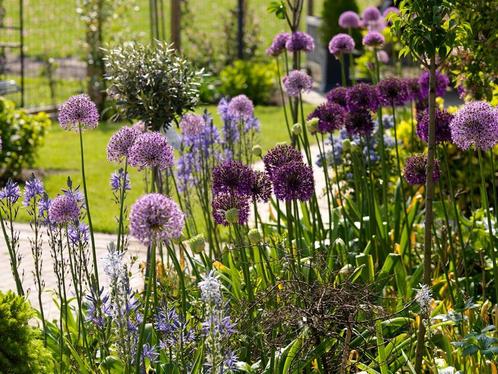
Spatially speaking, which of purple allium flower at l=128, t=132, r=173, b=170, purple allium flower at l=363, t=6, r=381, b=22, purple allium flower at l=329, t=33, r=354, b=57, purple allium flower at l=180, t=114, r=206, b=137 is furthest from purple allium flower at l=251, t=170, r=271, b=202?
purple allium flower at l=363, t=6, r=381, b=22

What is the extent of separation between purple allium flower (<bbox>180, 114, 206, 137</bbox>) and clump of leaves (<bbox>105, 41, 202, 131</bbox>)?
0.35 meters

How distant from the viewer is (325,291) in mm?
3385

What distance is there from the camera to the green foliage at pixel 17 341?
337cm

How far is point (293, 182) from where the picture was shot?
373 cm

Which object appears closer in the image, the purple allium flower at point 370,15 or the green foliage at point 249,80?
the purple allium flower at point 370,15

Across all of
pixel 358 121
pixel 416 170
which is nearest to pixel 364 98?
pixel 358 121

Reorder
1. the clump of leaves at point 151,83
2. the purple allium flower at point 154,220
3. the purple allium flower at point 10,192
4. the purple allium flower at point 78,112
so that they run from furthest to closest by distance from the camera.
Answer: the clump of leaves at point 151,83, the purple allium flower at point 10,192, the purple allium flower at point 78,112, the purple allium flower at point 154,220

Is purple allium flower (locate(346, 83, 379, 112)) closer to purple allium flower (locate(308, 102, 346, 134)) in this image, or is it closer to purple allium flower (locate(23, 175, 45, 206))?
purple allium flower (locate(308, 102, 346, 134))

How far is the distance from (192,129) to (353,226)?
1.03 m

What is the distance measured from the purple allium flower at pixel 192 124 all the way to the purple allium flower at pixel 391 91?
1.00 m

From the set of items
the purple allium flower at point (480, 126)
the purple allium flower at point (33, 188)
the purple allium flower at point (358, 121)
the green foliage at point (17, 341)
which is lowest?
the green foliage at point (17, 341)

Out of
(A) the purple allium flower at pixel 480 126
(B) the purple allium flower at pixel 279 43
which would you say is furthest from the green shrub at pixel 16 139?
(A) the purple allium flower at pixel 480 126

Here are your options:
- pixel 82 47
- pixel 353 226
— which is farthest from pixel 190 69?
pixel 82 47

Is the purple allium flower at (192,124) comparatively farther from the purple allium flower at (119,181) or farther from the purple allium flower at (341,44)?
the purple allium flower at (119,181)
